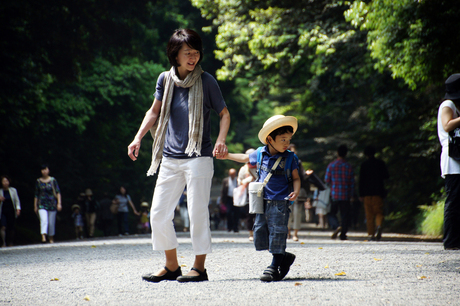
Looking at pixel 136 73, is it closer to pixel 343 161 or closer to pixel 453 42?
pixel 343 161

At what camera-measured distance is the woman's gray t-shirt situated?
5.28m

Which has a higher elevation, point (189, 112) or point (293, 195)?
point (189, 112)

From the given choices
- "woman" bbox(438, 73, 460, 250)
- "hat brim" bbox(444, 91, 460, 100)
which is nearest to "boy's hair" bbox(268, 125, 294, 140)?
"woman" bbox(438, 73, 460, 250)

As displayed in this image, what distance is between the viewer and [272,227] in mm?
5371

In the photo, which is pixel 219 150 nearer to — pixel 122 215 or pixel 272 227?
pixel 272 227

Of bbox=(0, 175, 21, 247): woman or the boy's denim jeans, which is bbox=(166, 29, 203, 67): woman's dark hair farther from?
bbox=(0, 175, 21, 247): woman

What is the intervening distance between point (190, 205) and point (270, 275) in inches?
35.8

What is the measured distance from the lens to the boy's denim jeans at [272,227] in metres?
5.32

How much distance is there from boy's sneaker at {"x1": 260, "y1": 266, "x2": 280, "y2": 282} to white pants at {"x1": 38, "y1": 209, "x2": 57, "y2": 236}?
9.97 meters

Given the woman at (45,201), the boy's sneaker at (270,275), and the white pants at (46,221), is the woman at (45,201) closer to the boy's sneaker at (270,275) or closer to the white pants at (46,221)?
the white pants at (46,221)

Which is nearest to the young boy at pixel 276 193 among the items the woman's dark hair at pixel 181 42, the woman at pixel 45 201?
the woman's dark hair at pixel 181 42

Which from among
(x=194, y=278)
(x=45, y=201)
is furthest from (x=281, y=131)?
(x=45, y=201)

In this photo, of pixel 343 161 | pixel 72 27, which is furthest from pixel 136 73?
pixel 343 161

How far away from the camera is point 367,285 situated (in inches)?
194
